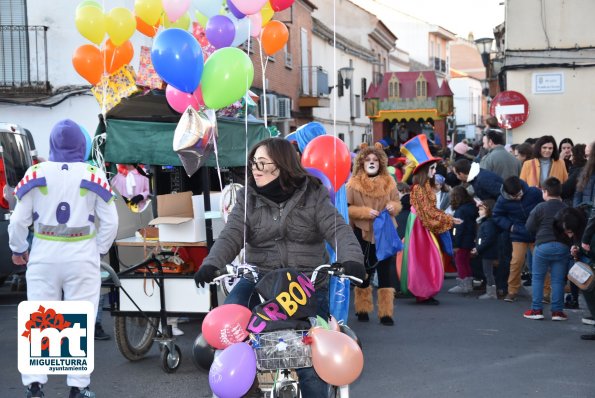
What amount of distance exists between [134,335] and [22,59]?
14.9 m

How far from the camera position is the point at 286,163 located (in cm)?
539

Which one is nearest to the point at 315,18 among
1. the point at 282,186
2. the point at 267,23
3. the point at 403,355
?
the point at 267,23

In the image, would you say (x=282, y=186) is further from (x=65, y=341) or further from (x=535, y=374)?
(x=535, y=374)

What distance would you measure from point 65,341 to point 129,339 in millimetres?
3092

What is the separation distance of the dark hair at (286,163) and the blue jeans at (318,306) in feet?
2.03

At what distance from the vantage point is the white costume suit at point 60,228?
6.41 metres

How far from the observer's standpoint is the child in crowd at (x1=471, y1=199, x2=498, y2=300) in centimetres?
1189

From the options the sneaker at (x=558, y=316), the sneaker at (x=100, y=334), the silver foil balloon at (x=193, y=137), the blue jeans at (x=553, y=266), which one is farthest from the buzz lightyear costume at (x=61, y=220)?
the sneaker at (x=558, y=316)

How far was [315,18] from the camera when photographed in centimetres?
3772

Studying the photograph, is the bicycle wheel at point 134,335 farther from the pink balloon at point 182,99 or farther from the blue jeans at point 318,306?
the blue jeans at point 318,306

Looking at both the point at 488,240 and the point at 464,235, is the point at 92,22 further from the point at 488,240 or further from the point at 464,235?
the point at 464,235

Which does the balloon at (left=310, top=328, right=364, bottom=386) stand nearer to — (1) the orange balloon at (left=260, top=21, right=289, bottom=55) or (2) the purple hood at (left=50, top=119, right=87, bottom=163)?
(2) the purple hood at (left=50, top=119, right=87, bottom=163)

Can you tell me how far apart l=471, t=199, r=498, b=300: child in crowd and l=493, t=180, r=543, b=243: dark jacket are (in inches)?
11.7

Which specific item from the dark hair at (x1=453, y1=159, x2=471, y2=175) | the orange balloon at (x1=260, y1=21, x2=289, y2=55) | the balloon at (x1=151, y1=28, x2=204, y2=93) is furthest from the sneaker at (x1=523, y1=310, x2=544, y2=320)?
the balloon at (x1=151, y1=28, x2=204, y2=93)
